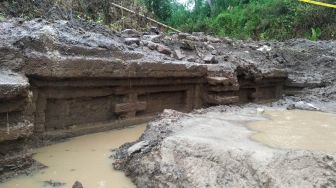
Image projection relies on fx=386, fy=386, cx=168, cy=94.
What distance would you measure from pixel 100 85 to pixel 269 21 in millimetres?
12449

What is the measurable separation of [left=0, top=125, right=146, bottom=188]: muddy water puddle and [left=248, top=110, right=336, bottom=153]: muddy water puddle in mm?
1202

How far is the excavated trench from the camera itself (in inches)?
123

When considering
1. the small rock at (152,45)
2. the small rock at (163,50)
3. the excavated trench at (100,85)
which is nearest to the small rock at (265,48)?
the excavated trench at (100,85)

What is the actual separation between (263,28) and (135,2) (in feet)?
21.9

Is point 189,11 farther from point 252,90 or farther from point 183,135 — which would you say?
point 183,135

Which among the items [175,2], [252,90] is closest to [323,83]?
[252,90]

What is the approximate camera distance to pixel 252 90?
7062mm

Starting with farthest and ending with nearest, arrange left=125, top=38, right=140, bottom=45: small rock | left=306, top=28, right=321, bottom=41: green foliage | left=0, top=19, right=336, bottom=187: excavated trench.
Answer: left=306, top=28, right=321, bottom=41: green foliage < left=125, top=38, right=140, bottom=45: small rock < left=0, top=19, right=336, bottom=187: excavated trench

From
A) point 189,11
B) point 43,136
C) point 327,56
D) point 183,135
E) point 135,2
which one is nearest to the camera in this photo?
point 183,135

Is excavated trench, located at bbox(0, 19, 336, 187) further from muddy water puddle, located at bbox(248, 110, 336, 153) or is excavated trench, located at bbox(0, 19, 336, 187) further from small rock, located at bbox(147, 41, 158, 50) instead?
muddy water puddle, located at bbox(248, 110, 336, 153)

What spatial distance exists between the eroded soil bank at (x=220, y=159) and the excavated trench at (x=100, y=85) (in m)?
0.02

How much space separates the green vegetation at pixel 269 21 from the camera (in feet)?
45.4

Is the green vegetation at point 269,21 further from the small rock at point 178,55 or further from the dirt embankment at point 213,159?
the dirt embankment at point 213,159

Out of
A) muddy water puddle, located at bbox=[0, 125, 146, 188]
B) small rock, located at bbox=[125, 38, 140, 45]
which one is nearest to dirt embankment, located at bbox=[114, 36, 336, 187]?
muddy water puddle, located at bbox=[0, 125, 146, 188]
